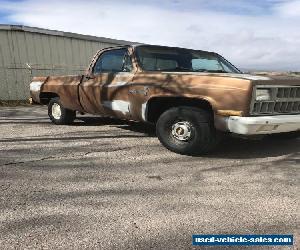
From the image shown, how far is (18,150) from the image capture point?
618cm

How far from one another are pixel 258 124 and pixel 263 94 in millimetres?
422

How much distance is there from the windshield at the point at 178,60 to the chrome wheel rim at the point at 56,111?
278 cm

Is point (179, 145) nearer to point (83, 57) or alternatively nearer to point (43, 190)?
point (43, 190)

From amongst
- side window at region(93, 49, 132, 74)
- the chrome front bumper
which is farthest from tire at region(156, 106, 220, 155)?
side window at region(93, 49, 132, 74)

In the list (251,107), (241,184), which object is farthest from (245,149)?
(241,184)

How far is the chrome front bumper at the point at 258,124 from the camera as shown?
507cm

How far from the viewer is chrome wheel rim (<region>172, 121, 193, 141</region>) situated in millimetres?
5648

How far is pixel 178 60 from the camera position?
22.4ft

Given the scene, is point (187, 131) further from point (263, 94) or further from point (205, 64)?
point (205, 64)

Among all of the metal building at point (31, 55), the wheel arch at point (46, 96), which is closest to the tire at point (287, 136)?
the wheel arch at point (46, 96)

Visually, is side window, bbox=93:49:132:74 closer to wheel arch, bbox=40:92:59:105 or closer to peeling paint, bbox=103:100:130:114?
peeling paint, bbox=103:100:130:114

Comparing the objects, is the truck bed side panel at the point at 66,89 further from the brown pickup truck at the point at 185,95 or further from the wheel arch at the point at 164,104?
the wheel arch at the point at 164,104

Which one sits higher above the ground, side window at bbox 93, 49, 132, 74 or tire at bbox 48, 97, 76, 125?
side window at bbox 93, 49, 132, 74

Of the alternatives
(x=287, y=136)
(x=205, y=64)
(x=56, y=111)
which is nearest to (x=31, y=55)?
(x=56, y=111)
